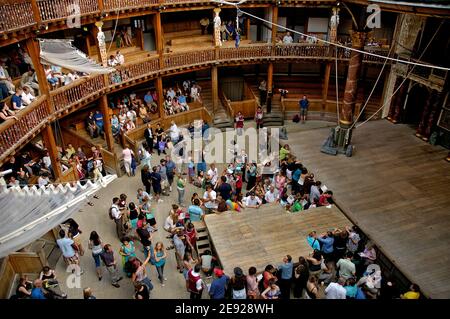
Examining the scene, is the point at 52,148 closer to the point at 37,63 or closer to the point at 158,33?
the point at 37,63

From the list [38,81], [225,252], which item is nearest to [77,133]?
[38,81]

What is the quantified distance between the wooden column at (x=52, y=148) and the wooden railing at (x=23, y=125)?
0.62 m

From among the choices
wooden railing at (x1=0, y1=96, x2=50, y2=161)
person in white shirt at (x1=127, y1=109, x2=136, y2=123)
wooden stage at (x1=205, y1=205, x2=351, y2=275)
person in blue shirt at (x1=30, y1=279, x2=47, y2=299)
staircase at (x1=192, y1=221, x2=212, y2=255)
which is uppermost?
wooden railing at (x1=0, y1=96, x2=50, y2=161)

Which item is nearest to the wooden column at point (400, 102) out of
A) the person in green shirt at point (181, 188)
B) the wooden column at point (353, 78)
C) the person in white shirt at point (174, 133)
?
the wooden column at point (353, 78)

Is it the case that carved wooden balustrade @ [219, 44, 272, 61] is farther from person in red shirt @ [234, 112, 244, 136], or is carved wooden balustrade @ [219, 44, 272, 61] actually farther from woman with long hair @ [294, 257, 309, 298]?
woman with long hair @ [294, 257, 309, 298]

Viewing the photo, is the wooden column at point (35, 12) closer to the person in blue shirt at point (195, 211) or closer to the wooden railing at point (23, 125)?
the wooden railing at point (23, 125)

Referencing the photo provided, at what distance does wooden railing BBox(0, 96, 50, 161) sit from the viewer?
11.8 meters

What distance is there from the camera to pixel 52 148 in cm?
1482

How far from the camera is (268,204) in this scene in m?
13.6

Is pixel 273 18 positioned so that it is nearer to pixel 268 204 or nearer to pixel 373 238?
pixel 268 204

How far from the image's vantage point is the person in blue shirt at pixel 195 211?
12805 millimetres

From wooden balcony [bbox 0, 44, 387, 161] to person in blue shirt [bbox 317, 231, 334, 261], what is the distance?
10.1m

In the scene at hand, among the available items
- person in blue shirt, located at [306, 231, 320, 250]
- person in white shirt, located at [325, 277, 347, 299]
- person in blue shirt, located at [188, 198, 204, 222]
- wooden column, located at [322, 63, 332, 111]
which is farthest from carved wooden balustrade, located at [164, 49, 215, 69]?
person in white shirt, located at [325, 277, 347, 299]
